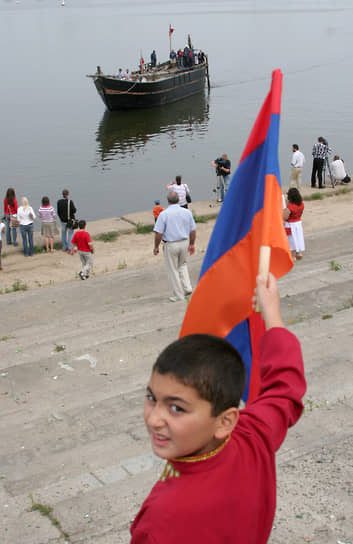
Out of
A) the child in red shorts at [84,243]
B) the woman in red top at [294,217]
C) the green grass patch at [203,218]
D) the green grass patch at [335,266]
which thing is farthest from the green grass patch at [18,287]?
the green grass patch at [335,266]

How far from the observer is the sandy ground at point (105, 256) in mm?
15383

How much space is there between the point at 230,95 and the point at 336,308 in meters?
43.9

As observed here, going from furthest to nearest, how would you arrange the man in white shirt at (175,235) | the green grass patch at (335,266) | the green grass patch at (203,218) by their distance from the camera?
the green grass patch at (203,218) < the green grass patch at (335,266) < the man in white shirt at (175,235)

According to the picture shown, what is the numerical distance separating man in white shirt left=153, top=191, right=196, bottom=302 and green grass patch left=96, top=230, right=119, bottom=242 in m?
7.57

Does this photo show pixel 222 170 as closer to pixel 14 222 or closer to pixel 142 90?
pixel 14 222

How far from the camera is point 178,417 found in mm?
1812

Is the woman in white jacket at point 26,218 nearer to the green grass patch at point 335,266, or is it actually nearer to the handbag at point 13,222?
the handbag at point 13,222

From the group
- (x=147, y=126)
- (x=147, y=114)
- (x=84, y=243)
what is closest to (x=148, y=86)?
(x=147, y=114)

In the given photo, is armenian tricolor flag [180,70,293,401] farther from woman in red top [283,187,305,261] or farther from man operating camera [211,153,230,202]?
man operating camera [211,153,230,202]

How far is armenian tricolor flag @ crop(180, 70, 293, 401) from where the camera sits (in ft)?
8.75

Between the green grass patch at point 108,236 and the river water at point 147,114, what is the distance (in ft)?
24.1

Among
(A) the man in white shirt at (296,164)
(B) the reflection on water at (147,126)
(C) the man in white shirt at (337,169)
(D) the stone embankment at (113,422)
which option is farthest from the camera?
(B) the reflection on water at (147,126)

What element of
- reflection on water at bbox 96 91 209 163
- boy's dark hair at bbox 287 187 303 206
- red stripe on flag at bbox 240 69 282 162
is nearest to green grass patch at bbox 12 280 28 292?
boy's dark hair at bbox 287 187 303 206

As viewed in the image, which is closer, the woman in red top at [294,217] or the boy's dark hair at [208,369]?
the boy's dark hair at [208,369]
